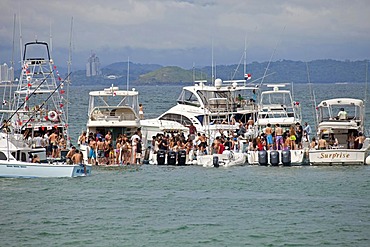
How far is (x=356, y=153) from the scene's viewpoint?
127ft

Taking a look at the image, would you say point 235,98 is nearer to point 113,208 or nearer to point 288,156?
point 288,156

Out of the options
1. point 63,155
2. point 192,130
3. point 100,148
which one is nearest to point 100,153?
point 100,148

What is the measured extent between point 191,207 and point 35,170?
28.3 feet

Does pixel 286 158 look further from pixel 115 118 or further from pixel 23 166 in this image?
pixel 23 166

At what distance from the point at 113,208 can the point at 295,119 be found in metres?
16.8

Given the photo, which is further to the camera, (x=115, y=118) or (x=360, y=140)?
(x=115, y=118)

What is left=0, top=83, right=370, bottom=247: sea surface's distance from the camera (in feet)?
82.1

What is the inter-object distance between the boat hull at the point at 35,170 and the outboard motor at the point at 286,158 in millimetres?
9938

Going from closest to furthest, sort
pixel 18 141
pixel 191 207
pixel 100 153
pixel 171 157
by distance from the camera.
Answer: pixel 191 207 < pixel 18 141 < pixel 100 153 < pixel 171 157

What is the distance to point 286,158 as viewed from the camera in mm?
39531

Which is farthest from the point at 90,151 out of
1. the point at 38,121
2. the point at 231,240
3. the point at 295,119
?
the point at 231,240

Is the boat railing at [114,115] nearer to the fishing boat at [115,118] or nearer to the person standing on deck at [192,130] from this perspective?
the fishing boat at [115,118]

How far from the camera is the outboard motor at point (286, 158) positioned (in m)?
39.5

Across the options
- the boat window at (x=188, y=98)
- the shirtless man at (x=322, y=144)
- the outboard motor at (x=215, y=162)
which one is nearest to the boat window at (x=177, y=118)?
the boat window at (x=188, y=98)
